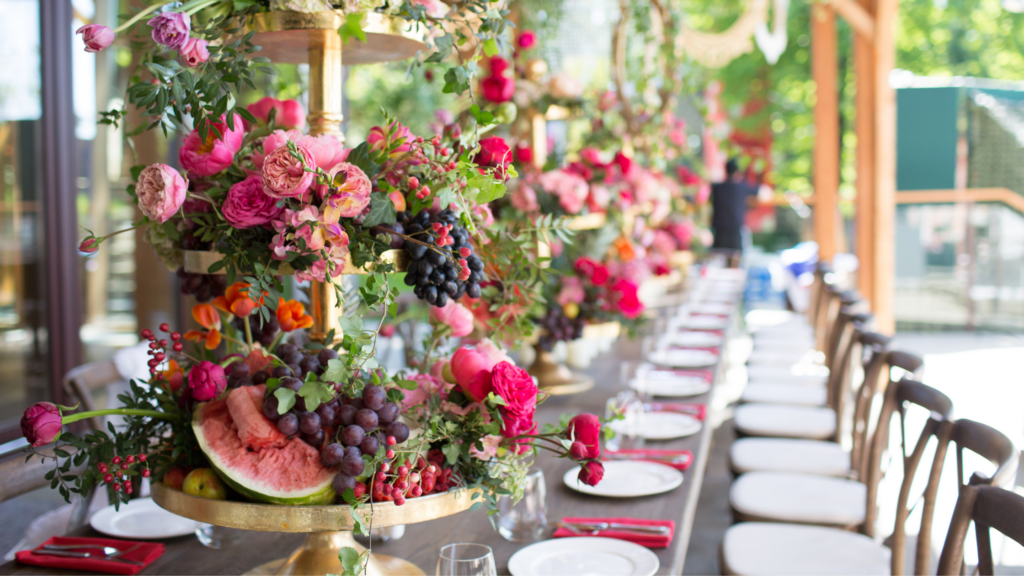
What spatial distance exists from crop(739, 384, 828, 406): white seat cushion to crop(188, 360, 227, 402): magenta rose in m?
2.90

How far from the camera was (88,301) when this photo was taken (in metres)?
4.23

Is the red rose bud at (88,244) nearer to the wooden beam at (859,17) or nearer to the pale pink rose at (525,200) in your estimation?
the pale pink rose at (525,200)

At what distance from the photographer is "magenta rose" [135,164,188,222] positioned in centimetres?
99

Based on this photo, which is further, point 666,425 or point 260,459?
point 666,425

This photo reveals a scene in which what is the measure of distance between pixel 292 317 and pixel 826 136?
7409 mm

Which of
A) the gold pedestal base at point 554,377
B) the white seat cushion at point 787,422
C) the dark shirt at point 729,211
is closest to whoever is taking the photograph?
the gold pedestal base at point 554,377

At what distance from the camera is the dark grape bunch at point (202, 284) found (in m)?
1.24

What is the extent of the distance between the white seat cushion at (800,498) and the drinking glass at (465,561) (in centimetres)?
149

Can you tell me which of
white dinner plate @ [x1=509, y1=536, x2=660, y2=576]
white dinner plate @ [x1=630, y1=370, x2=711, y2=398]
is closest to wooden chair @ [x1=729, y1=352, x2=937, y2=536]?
white dinner plate @ [x1=630, y1=370, x2=711, y2=398]

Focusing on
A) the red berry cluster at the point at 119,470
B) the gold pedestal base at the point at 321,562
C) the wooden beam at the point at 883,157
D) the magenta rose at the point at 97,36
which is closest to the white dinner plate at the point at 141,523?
the gold pedestal base at the point at 321,562

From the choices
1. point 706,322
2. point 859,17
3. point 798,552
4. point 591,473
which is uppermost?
point 859,17

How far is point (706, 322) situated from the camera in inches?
158

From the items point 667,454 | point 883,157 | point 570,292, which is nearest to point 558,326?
point 570,292

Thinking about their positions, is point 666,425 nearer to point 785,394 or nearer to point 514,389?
point 514,389
